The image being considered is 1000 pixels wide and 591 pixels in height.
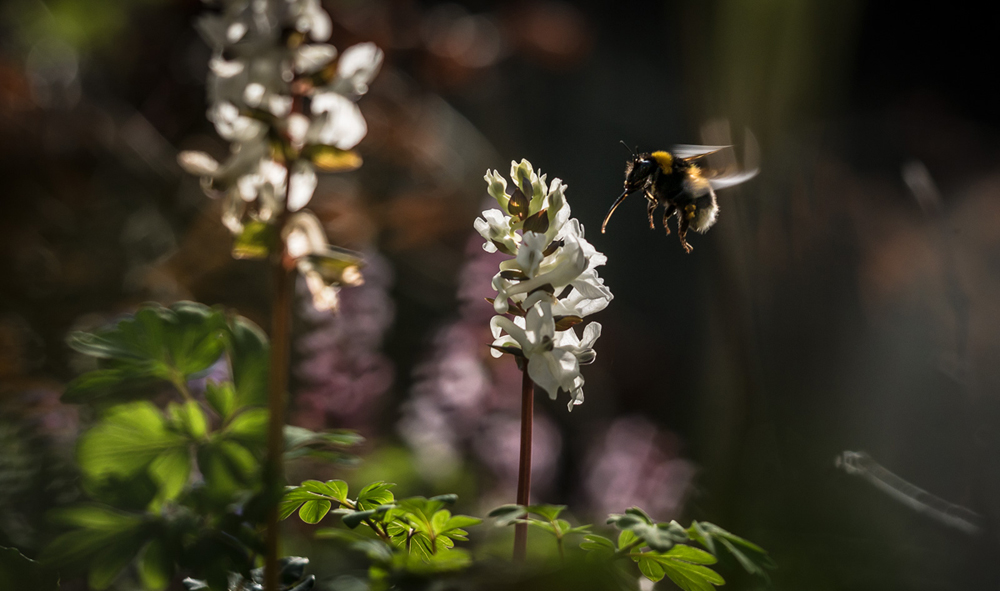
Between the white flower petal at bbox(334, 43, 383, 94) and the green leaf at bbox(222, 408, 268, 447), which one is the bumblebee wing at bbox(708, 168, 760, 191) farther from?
the green leaf at bbox(222, 408, 268, 447)

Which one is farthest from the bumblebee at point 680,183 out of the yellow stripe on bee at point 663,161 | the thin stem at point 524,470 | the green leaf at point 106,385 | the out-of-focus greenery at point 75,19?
the out-of-focus greenery at point 75,19

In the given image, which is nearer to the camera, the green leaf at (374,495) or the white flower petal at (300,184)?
the white flower petal at (300,184)

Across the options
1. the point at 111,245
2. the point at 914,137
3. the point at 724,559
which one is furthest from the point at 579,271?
the point at 914,137

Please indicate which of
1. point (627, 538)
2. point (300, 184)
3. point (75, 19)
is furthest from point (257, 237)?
point (75, 19)

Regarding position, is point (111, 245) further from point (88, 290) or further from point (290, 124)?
point (290, 124)

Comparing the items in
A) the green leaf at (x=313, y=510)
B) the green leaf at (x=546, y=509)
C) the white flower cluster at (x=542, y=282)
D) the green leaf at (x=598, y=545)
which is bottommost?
the green leaf at (x=598, y=545)

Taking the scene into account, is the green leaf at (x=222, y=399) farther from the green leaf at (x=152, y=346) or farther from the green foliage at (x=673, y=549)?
the green foliage at (x=673, y=549)

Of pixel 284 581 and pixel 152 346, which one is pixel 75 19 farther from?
pixel 284 581
